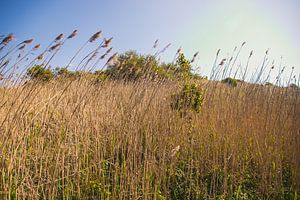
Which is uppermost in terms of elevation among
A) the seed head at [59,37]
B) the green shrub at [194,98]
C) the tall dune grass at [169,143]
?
the green shrub at [194,98]

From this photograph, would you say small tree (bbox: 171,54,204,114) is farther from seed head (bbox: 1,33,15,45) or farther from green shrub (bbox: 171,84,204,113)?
seed head (bbox: 1,33,15,45)

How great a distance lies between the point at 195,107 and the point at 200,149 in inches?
31.2

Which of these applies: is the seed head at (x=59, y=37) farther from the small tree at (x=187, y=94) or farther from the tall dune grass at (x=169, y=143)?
the small tree at (x=187, y=94)

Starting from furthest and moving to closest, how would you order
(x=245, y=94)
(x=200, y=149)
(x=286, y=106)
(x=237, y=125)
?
1. (x=245, y=94)
2. (x=286, y=106)
3. (x=237, y=125)
4. (x=200, y=149)

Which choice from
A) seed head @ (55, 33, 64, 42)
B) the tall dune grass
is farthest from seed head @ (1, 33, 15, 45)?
the tall dune grass

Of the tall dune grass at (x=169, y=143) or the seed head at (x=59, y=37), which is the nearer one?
the seed head at (x=59, y=37)

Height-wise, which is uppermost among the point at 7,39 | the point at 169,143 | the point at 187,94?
the point at 187,94

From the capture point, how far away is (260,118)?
2715mm

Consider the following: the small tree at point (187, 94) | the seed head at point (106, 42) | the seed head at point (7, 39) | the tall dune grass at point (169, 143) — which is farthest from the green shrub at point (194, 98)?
the seed head at point (7, 39)

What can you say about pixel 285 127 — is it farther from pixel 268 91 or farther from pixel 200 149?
pixel 200 149

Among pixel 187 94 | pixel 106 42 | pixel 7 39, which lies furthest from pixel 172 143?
pixel 7 39

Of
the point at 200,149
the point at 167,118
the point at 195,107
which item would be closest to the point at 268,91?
the point at 195,107

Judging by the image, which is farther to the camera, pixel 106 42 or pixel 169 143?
pixel 169 143

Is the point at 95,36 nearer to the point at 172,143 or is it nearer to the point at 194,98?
the point at 172,143
